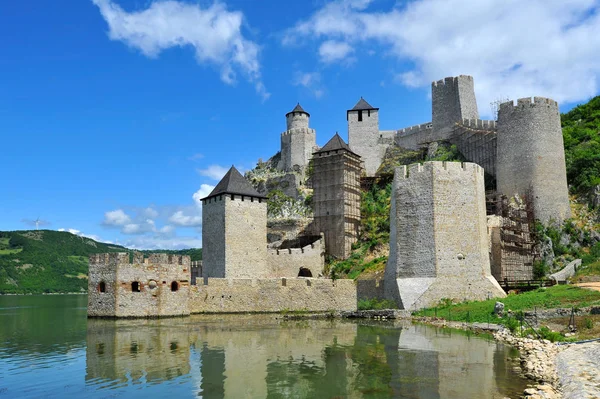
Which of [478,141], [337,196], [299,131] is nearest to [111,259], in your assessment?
[337,196]

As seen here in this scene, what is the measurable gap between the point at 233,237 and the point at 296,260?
5.33m

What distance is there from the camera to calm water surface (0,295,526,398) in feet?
34.5

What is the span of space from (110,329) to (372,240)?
19.5 meters

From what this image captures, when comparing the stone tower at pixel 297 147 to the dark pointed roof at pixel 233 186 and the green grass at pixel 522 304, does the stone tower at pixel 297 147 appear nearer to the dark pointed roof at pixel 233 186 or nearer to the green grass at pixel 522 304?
the dark pointed roof at pixel 233 186

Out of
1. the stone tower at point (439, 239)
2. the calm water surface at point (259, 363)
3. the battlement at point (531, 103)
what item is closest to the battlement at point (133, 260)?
the calm water surface at point (259, 363)

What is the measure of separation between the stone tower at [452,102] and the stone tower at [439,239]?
18231 mm

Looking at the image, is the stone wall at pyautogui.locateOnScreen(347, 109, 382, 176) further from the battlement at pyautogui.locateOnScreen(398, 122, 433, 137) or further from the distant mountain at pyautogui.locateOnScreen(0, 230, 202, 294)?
the distant mountain at pyautogui.locateOnScreen(0, 230, 202, 294)

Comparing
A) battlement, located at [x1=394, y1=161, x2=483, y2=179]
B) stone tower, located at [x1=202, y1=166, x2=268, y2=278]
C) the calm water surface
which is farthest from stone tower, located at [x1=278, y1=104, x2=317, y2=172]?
the calm water surface

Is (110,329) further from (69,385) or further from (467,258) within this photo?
(467,258)

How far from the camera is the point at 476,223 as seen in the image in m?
22.8

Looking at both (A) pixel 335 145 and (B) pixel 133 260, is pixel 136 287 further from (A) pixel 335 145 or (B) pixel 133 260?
(A) pixel 335 145

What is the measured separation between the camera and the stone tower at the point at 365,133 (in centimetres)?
4444

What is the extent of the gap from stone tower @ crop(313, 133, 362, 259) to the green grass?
14.8 meters

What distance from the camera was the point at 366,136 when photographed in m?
44.7
